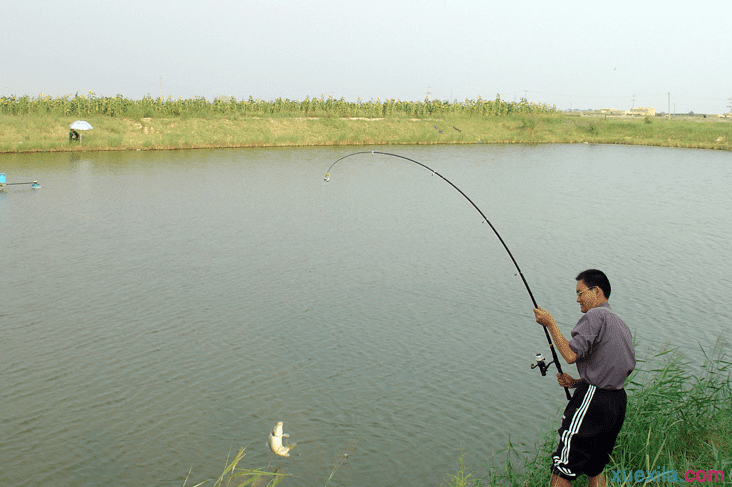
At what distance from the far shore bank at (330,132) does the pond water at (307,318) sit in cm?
1368

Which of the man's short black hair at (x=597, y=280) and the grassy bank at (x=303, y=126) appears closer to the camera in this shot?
the man's short black hair at (x=597, y=280)

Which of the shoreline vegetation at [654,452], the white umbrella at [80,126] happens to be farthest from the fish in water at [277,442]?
the white umbrella at [80,126]

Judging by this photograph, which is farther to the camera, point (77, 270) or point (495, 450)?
point (77, 270)

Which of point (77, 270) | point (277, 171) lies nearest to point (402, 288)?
point (77, 270)

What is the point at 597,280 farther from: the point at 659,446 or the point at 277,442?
the point at 277,442

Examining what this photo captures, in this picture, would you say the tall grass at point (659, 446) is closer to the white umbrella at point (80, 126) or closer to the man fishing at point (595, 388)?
the man fishing at point (595, 388)

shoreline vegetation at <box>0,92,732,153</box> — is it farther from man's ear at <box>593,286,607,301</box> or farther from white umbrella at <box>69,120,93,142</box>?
man's ear at <box>593,286,607,301</box>

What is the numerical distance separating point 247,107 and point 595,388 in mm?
39174

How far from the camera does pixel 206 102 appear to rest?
39.3 meters

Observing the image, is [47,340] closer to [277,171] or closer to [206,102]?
[277,171]

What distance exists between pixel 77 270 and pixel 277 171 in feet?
47.1

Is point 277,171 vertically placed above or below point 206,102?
below

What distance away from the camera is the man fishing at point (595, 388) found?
147 inches

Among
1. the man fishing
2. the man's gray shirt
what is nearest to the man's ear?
the man fishing
